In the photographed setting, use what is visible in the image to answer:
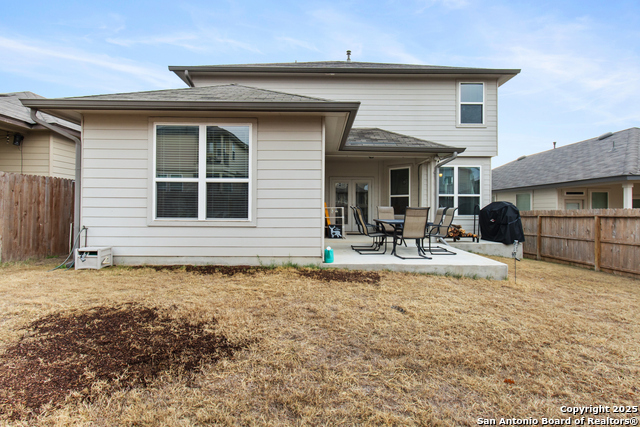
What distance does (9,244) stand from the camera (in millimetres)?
5172

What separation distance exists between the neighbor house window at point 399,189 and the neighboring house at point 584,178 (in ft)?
20.1

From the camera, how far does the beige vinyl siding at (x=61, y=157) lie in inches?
301

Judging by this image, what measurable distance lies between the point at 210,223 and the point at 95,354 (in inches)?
114

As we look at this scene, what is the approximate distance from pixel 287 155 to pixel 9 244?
5.15 meters

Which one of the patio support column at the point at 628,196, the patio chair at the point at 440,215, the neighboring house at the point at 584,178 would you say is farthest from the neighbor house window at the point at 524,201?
the patio chair at the point at 440,215

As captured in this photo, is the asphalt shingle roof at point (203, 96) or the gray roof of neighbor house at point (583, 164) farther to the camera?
the gray roof of neighbor house at point (583, 164)

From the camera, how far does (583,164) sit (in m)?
11.4

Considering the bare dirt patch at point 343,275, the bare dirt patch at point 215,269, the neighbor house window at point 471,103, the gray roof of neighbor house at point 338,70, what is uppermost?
the gray roof of neighbor house at point 338,70

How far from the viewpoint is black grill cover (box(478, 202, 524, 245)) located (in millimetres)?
7566

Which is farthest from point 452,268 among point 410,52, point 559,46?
point 410,52

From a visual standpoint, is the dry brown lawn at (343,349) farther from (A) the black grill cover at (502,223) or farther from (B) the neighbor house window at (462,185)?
(B) the neighbor house window at (462,185)

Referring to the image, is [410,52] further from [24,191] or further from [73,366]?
[73,366]

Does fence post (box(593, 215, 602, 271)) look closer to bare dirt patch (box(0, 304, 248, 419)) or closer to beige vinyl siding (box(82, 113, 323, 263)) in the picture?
beige vinyl siding (box(82, 113, 323, 263))

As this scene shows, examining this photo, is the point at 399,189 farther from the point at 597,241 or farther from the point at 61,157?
the point at 61,157
